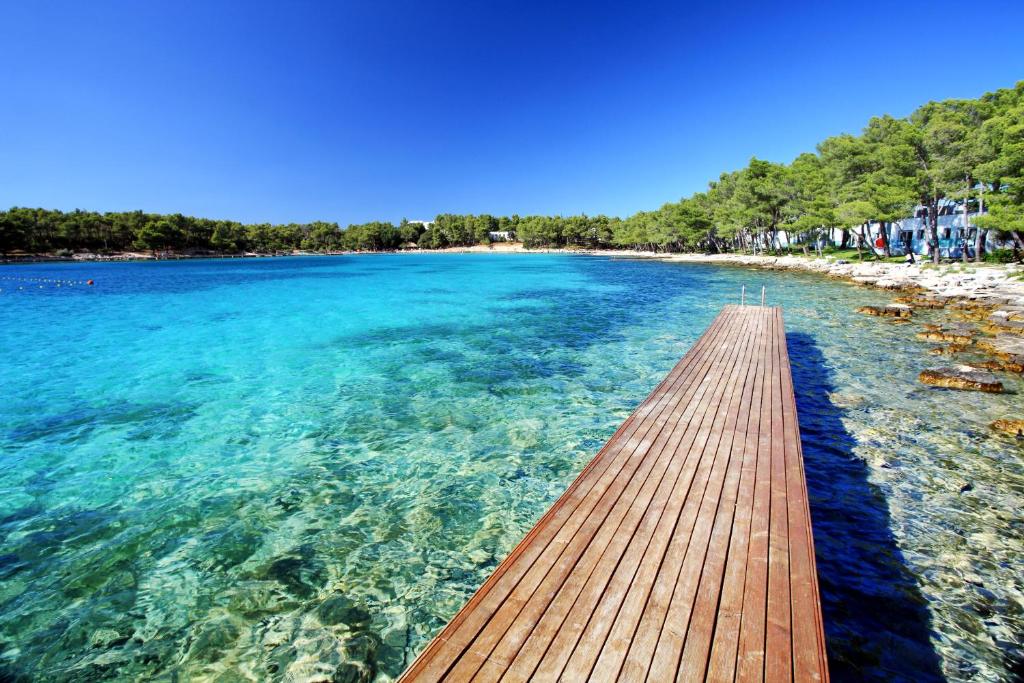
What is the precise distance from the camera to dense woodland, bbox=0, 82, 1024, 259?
104 ft

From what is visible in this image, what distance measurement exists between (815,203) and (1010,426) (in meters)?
52.9

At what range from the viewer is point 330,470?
8.60 m

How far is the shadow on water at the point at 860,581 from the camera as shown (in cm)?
447

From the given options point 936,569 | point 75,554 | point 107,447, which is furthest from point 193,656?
point 936,569

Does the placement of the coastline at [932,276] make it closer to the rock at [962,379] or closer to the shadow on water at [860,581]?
the rock at [962,379]

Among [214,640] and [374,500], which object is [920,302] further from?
[214,640]

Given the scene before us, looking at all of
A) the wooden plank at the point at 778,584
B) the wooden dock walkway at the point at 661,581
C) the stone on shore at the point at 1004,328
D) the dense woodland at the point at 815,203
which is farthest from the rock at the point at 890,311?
the wooden plank at the point at 778,584

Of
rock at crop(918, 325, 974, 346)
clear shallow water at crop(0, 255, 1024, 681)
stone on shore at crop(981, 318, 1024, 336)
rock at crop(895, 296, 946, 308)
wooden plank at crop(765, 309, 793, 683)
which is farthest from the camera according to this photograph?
rock at crop(895, 296, 946, 308)

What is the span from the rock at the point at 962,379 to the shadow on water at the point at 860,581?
5.47m

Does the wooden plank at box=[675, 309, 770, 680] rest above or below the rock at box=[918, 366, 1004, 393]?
above

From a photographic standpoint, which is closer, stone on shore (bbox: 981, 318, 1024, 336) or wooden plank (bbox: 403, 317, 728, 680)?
wooden plank (bbox: 403, 317, 728, 680)

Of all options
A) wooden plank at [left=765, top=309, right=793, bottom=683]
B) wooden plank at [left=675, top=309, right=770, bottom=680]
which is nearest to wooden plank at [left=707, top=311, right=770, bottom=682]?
wooden plank at [left=675, top=309, right=770, bottom=680]

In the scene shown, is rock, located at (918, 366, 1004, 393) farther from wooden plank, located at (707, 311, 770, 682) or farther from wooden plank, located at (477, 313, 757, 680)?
wooden plank, located at (477, 313, 757, 680)

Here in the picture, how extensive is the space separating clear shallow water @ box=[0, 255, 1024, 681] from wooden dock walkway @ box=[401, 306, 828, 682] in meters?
1.64
